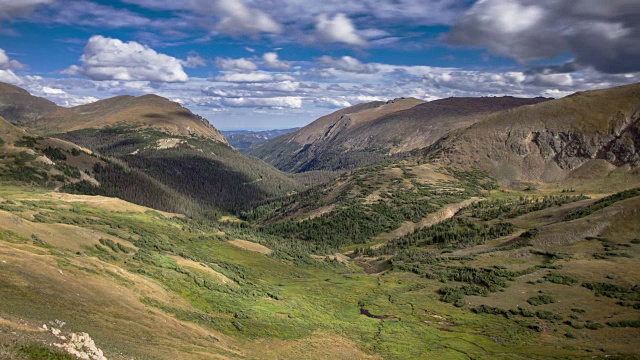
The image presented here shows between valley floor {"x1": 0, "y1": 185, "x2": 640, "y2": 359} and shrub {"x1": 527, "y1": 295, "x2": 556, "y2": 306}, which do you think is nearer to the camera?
valley floor {"x1": 0, "y1": 185, "x2": 640, "y2": 359}

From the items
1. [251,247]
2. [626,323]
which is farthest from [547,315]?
[251,247]

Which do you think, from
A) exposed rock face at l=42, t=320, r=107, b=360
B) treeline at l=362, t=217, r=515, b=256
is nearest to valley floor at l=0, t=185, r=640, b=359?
exposed rock face at l=42, t=320, r=107, b=360

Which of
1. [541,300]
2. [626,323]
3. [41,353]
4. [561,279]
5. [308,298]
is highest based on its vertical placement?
[41,353]

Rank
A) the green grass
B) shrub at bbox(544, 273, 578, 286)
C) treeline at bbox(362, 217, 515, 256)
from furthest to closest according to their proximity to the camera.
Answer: treeline at bbox(362, 217, 515, 256) < shrub at bbox(544, 273, 578, 286) < the green grass

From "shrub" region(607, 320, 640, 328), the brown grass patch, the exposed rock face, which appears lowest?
the brown grass patch

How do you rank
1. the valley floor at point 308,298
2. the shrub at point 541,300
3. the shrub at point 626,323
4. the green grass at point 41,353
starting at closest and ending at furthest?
the green grass at point 41,353, the valley floor at point 308,298, the shrub at point 626,323, the shrub at point 541,300

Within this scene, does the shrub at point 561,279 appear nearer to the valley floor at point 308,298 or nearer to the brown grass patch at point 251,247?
the valley floor at point 308,298

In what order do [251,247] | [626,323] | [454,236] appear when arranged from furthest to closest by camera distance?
[454,236] → [251,247] → [626,323]

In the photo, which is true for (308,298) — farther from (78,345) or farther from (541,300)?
(78,345)

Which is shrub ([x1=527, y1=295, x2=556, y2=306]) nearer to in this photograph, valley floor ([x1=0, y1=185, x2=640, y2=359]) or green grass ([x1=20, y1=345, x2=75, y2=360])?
valley floor ([x1=0, y1=185, x2=640, y2=359])

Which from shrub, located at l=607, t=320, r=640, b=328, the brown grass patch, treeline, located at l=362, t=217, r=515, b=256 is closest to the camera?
shrub, located at l=607, t=320, r=640, b=328

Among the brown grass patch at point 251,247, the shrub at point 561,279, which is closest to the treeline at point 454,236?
the brown grass patch at point 251,247

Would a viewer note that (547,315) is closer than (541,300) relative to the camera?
Yes
